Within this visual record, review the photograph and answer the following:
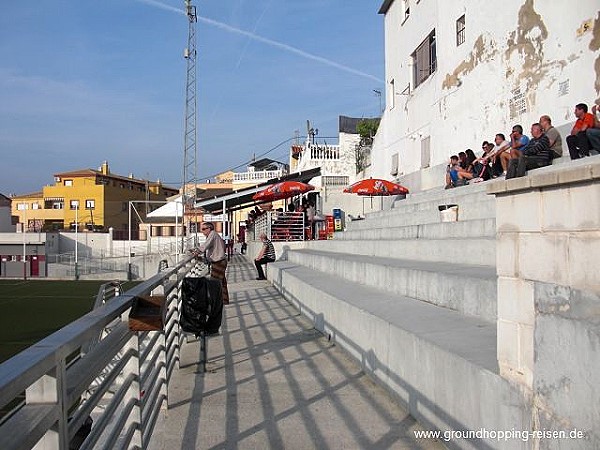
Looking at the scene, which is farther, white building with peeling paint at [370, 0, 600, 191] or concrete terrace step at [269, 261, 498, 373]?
white building with peeling paint at [370, 0, 600, 191]

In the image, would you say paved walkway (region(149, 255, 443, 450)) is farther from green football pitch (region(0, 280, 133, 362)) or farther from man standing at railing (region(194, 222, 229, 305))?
green football pitch (region(0, 280, 133, 362))

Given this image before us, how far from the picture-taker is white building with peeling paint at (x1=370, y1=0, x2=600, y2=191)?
1072cm

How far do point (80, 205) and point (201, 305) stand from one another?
67912mm

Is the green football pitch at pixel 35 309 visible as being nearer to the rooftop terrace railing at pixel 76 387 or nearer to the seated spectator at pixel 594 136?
the rooftop terrace railing at pixel 76 387

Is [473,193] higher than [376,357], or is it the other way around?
[473,193]

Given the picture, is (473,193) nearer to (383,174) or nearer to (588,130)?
(588,130)

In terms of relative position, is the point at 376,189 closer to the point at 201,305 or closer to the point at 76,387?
the point at 201,305

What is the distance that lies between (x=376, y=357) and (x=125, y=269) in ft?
121

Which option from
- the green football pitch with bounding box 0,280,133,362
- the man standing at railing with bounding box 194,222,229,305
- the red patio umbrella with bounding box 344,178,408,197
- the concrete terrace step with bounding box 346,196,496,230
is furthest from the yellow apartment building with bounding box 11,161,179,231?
the man standing at railing with bounding box 194,222,229,305

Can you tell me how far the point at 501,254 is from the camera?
3.39m

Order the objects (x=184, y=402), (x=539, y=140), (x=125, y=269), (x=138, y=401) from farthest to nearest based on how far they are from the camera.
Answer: (x=125, y=269) < (x=539, y=140) < (x=184, y=402) < (x=138, y=401)

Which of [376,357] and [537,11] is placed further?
[537,11]

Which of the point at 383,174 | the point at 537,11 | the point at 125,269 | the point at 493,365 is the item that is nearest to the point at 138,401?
the point at 493,365

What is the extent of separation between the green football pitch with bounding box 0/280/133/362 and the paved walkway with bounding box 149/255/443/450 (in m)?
8.22
